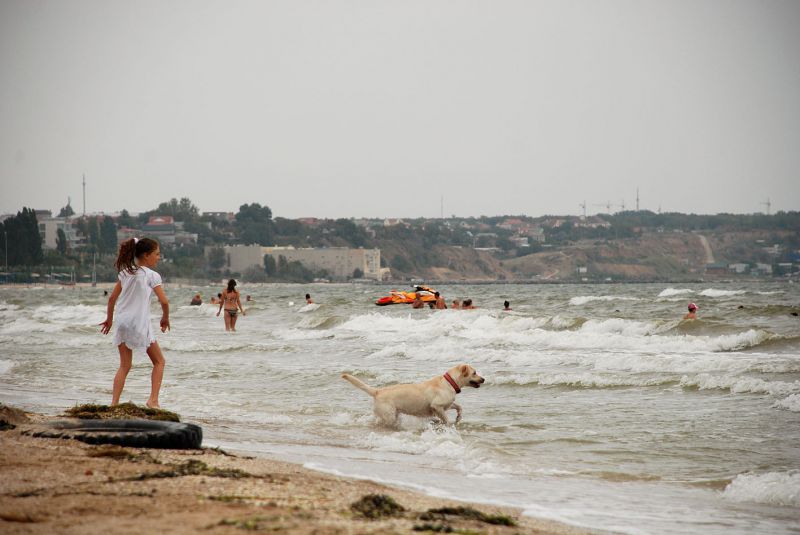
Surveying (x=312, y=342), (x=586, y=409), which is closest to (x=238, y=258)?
(x=312, y=342)

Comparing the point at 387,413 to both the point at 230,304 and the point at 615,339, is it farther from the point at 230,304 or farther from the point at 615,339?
the point at 230,304

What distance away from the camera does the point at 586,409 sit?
11.5 m

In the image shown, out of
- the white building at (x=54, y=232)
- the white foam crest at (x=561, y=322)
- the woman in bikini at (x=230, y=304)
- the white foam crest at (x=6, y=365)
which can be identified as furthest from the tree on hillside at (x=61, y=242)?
the white foam crest at (x=6, y=365)

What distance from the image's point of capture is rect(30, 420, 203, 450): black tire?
23.1 ft

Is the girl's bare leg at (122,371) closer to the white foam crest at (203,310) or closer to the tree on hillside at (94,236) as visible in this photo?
the white foam crest at (203,310)

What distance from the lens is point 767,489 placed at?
6.96 metres

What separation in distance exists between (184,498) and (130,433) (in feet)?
7.06

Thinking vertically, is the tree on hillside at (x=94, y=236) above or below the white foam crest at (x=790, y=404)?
above

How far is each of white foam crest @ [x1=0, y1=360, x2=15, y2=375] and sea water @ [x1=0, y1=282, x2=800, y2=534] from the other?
20 mm

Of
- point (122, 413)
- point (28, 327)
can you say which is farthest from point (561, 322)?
point (122, 413)

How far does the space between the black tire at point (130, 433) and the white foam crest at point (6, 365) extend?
1015 centimetres

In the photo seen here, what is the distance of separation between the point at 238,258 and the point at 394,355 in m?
171

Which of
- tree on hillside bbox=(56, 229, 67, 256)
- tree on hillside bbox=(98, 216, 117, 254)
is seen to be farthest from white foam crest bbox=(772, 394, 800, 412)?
tree on hillside bbox=(98, 216, 117, 254)

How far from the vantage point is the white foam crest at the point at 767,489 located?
22.4ft
